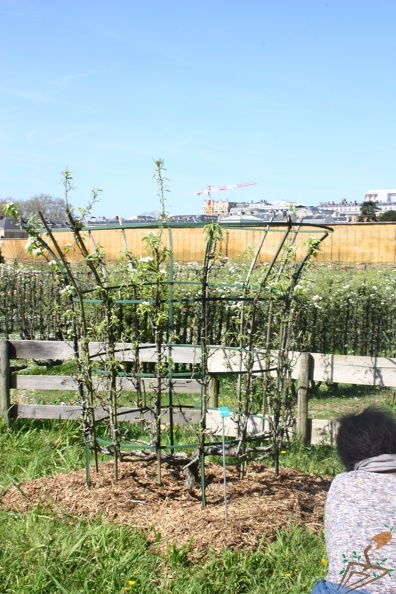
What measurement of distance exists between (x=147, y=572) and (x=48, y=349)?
129 inches

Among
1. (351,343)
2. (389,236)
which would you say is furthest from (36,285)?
(389,236)

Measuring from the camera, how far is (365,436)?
2.46 metres

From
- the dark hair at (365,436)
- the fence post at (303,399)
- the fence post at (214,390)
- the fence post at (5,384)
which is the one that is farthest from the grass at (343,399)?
the dark hair at (365,436)

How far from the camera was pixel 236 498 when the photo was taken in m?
4.35

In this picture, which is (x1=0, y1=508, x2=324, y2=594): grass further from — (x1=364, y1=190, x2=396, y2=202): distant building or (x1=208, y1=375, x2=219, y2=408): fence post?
(x1=364, y1=190, x2=396, y2=202): distant building

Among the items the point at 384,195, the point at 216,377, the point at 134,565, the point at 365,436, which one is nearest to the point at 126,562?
the point at 134,565

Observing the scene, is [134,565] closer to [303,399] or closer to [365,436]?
[365,436]

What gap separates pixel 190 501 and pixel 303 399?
2015 mm

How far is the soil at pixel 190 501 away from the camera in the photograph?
12.6ft

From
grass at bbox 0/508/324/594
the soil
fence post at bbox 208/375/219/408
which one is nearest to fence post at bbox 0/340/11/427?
the soil

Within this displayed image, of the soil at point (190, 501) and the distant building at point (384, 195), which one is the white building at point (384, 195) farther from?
the soil at point (190, 501)

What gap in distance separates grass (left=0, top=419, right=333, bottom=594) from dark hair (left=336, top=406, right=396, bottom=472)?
51.5 inches

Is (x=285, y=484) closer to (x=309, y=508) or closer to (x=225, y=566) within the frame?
(x=309, y=508)

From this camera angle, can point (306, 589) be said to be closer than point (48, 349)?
Yes
